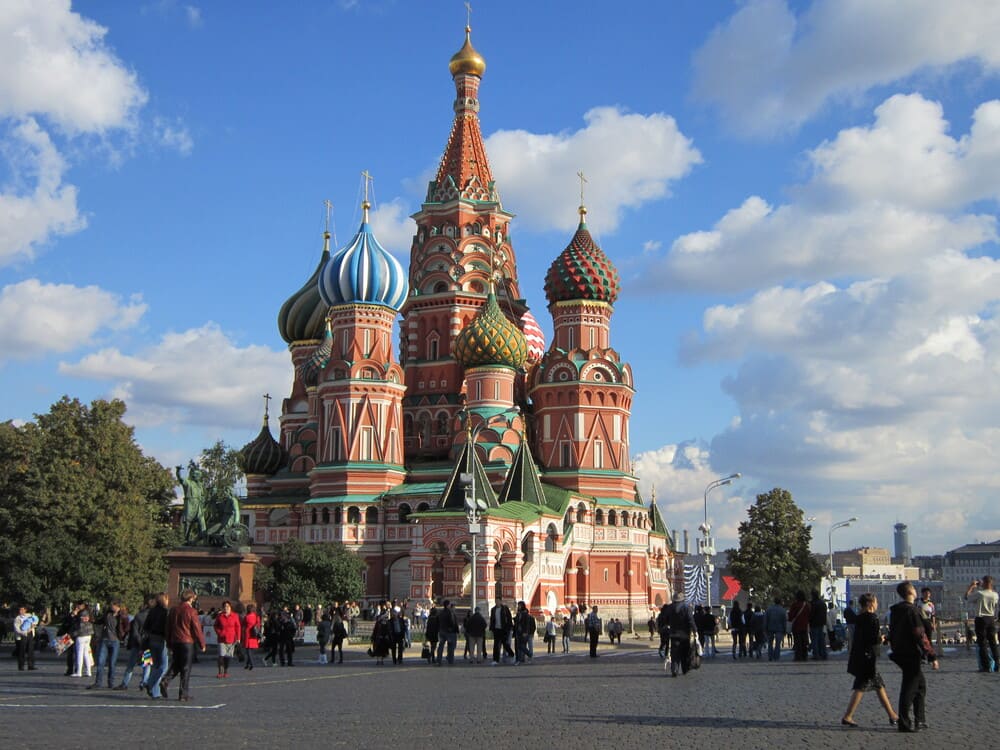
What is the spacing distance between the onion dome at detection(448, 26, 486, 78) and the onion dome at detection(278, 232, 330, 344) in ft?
47.2

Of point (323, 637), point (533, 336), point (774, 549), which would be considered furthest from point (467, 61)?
point (323, 637)

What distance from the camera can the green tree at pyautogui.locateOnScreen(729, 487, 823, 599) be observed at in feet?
202

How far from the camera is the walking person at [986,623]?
64.9 ft

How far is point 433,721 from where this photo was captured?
14141 mm

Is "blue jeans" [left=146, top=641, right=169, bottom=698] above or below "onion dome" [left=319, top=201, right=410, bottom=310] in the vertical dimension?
below

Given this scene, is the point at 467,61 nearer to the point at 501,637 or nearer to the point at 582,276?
the point at 582,276

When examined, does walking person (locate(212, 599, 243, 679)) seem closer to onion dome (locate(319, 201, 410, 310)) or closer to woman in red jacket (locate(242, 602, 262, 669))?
woman in red jacket (locate(242, 602, 262, 669))

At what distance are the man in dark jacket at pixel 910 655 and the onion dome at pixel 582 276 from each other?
162ft

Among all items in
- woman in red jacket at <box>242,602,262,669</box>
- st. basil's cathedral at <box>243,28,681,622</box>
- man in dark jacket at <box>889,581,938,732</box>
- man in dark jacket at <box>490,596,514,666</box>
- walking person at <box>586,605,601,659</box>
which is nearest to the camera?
man in dark jacket at <box>889,581,938,732</box>

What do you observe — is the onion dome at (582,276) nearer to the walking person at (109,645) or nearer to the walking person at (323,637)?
the walking person at (323,637)

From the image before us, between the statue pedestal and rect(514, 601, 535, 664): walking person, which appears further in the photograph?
the statue pedestal

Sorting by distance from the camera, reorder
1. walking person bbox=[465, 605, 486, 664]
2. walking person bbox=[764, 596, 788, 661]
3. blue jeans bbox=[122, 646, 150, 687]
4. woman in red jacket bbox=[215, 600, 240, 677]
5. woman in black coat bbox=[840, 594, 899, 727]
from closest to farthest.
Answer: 1. woman in black coat bbox=[840, 594, 899, 727]
2. blue jeans bbox=[122, 646, 150, 687]
3. woman in red jacket bbox=[215, 600, 240, 677]
4. walking person bbox=[764, 596, 788, 661]
5. walking person bbox=[465, 605, 486, 664]

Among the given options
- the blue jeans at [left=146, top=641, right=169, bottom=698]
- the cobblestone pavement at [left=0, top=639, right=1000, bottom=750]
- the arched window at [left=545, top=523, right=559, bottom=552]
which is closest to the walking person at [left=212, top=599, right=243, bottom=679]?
the cobblestone pavement at [left=0, top=639, right=1000, bottom=750]

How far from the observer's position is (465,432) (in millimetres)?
58781
